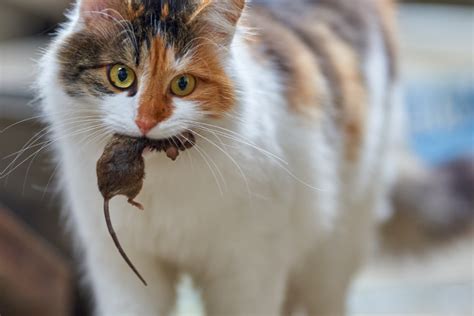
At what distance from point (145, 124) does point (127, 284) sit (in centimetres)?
76

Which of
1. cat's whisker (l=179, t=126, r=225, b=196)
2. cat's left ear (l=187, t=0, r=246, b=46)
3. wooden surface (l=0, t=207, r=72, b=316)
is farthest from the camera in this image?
wooden surface (l=0, t=207, r=72, b=316)

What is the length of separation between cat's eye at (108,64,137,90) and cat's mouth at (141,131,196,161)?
0.10 meters

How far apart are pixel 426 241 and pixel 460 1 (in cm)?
372

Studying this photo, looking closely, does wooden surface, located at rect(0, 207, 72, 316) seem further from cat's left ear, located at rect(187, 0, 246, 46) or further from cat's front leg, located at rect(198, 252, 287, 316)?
cat's left ear, located at rect(187, 0, 246, 46)

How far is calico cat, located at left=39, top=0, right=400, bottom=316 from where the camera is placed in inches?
60.8

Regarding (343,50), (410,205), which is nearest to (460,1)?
(410,205)

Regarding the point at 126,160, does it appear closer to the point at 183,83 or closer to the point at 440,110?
the point at 183,83

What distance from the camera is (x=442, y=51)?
17.6 feet

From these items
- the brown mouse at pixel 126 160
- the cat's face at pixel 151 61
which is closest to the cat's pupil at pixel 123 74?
the cat's face at pixel 151 61

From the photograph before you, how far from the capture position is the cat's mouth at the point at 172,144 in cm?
156

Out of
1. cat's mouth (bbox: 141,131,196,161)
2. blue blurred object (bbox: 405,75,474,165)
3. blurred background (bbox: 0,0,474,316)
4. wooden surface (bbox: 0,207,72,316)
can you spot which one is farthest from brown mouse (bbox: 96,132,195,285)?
blue blurred object (bbox: 405,75,474,165)

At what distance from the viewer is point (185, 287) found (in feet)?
8.50

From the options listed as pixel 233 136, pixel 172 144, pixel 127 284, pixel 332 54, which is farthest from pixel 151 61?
pixel 332 54

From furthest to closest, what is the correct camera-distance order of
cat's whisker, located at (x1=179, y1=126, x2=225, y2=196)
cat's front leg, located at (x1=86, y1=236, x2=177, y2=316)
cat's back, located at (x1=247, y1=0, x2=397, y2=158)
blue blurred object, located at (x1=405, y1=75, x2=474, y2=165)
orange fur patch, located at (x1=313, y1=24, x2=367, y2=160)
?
blue blurred object, located at (x1=405, y1=75, x2=474, y2=165)
orange fur patch, located at (x1=313, y1=24, x2=367, y2=160)
cat's back, located at (x1=247, y1=0, x2=397, y2=158)
cat's front leg, located at (x1=86, y1=236, x2=177, y2=316)
cat's whisker, located at (x1=179, y1=126, x2=225, y2=196)
